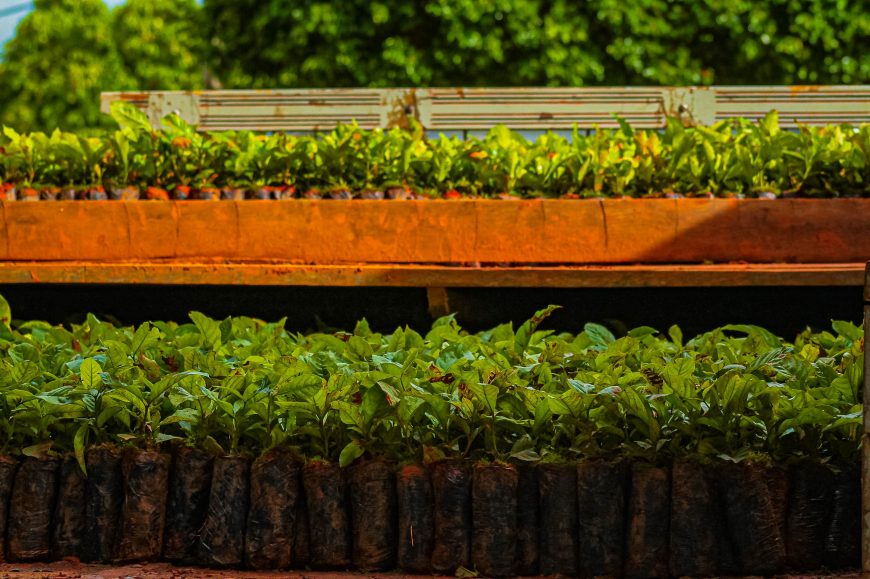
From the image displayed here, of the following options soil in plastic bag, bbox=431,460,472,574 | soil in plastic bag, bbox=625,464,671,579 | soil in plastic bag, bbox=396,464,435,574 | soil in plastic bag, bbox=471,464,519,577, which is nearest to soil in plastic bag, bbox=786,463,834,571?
soil in plastic bag, bbox=625,464,671,579

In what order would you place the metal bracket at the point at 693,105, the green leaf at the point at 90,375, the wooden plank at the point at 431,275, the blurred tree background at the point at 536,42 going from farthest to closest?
the blurred tree background at the point at 536,42
the metal bracket at the point at 693,105
the wooden plank at the point at 431,275
the green leaf at the point at 90,375

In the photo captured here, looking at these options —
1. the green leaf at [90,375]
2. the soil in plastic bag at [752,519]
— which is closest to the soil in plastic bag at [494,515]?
the soil in plastic bag at [752,519]

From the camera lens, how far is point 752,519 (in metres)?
2.89

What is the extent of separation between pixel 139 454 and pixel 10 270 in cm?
234

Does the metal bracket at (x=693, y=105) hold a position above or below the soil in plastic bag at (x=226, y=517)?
above

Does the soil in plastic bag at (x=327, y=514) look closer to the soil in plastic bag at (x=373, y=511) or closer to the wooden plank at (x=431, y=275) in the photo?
the soil in plastic bag at (x=373, y=511)

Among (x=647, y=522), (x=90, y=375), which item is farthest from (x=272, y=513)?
(x=647, y=522)

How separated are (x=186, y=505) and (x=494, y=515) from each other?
2.68 ft

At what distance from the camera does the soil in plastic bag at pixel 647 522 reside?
9.55ft

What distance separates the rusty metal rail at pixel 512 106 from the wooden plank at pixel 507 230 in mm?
2070

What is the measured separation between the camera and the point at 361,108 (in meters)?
7.18

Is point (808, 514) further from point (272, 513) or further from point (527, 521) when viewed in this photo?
point (272, 513)

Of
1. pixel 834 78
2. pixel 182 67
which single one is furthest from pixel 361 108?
pixel 182 67

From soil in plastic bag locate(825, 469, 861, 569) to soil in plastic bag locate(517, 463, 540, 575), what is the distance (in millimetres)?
750
